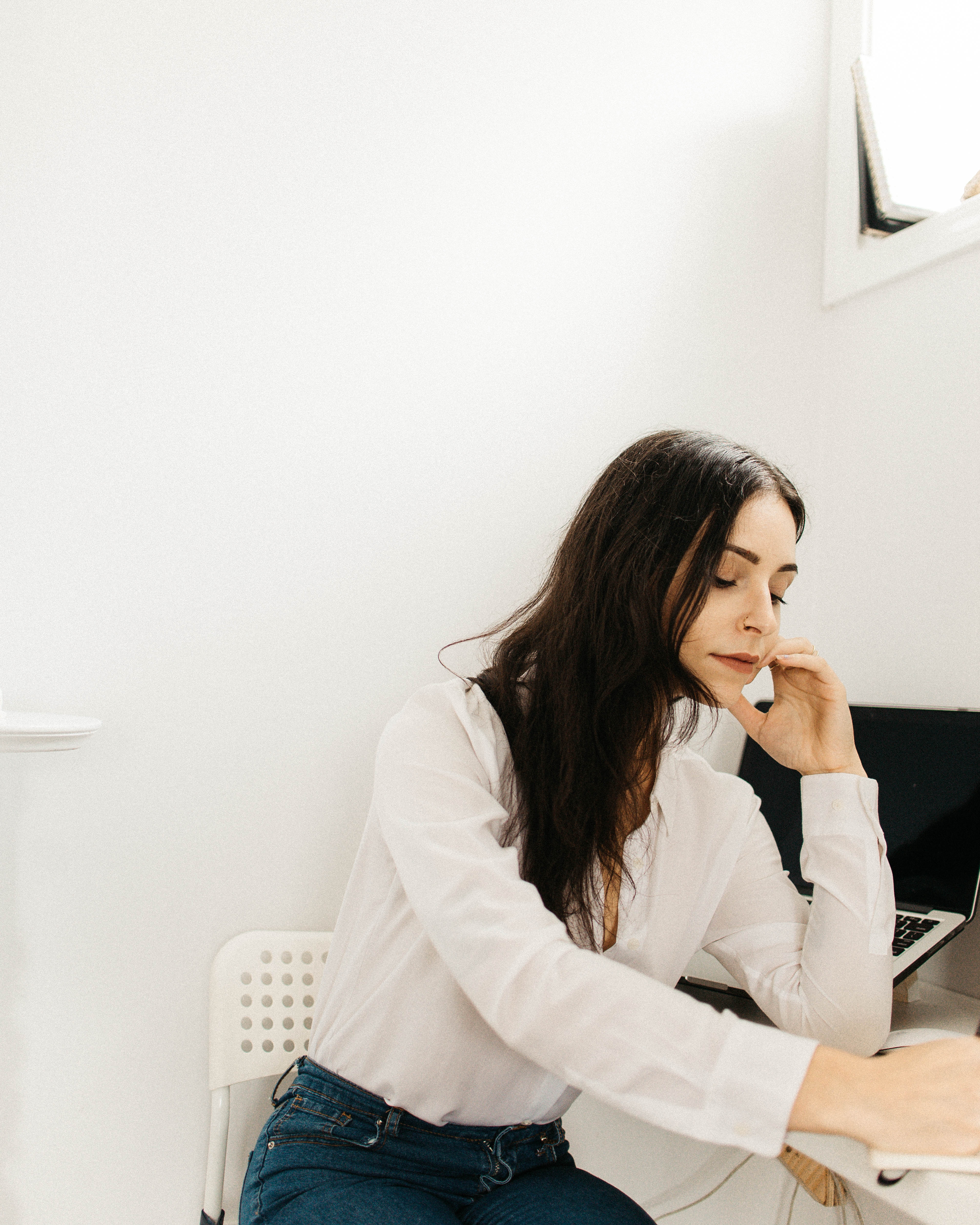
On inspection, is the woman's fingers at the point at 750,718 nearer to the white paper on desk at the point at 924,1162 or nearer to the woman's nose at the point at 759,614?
the woman's nose at the point at 759,614

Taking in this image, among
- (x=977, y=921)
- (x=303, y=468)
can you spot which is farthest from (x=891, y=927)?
(x=303, y=468)

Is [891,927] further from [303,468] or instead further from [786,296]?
[786,296]

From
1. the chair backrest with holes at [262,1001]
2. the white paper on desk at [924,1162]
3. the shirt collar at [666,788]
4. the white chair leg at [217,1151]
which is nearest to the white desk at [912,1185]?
the white paper on desk at [924,1162]

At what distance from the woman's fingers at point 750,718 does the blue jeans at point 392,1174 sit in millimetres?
514

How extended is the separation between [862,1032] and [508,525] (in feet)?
2.64

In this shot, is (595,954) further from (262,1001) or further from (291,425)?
(291,425)

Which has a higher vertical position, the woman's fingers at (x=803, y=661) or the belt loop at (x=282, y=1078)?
the woman's fingers at (x=803, y=661)

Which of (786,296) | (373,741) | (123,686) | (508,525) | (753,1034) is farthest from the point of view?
(786,296)

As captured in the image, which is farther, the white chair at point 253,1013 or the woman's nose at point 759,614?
the white chair at point 253,1013

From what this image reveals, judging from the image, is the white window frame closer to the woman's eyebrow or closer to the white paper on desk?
the woman's eyebrow

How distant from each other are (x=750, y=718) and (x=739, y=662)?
22cm

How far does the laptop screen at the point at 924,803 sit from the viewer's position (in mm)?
1141

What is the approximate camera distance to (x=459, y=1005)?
85cm

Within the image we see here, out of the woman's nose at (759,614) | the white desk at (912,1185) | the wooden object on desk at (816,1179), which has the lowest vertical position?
the wooden object on desk at (816,1179)
